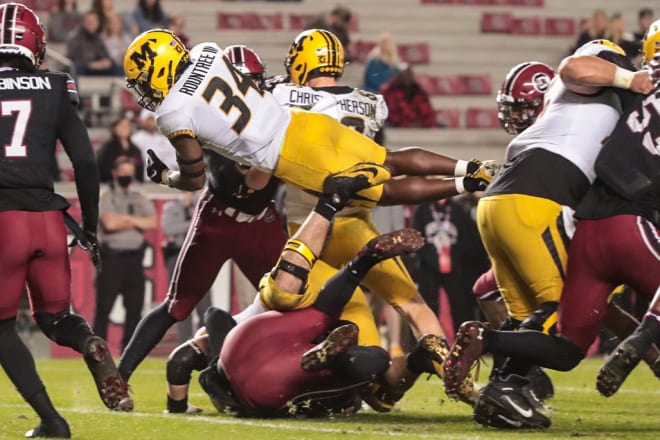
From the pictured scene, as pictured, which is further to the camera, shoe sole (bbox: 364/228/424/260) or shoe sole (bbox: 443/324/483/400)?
shoe sole (bbox: 364/228/424/260)

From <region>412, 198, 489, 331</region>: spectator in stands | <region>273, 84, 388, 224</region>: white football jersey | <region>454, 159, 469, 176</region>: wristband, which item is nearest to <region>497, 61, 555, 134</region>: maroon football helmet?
<region>454, 159, 469, 176</region>: wristband

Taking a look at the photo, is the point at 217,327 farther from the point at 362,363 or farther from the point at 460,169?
the point at 460,169

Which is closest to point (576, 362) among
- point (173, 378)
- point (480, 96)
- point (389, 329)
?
point (173, 378)

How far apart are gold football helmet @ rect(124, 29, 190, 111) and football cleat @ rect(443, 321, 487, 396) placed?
5.86ft

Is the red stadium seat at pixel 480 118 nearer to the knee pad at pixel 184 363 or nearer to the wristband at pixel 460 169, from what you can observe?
the wristband at pixel 460 169

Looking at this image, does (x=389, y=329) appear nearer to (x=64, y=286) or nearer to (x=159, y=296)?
(x=159, y=296)

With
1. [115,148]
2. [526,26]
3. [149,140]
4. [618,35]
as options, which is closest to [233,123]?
[115,148]

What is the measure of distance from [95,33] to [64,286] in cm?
932

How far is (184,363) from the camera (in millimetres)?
6426

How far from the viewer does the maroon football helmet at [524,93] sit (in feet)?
21.2

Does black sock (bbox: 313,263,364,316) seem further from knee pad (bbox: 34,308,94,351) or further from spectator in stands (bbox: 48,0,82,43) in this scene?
spectator in stands (bbox: 48,0,82,43)

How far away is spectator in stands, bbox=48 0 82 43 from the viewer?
15102 mm

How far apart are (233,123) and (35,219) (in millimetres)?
1033

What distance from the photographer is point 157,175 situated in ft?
22.0
